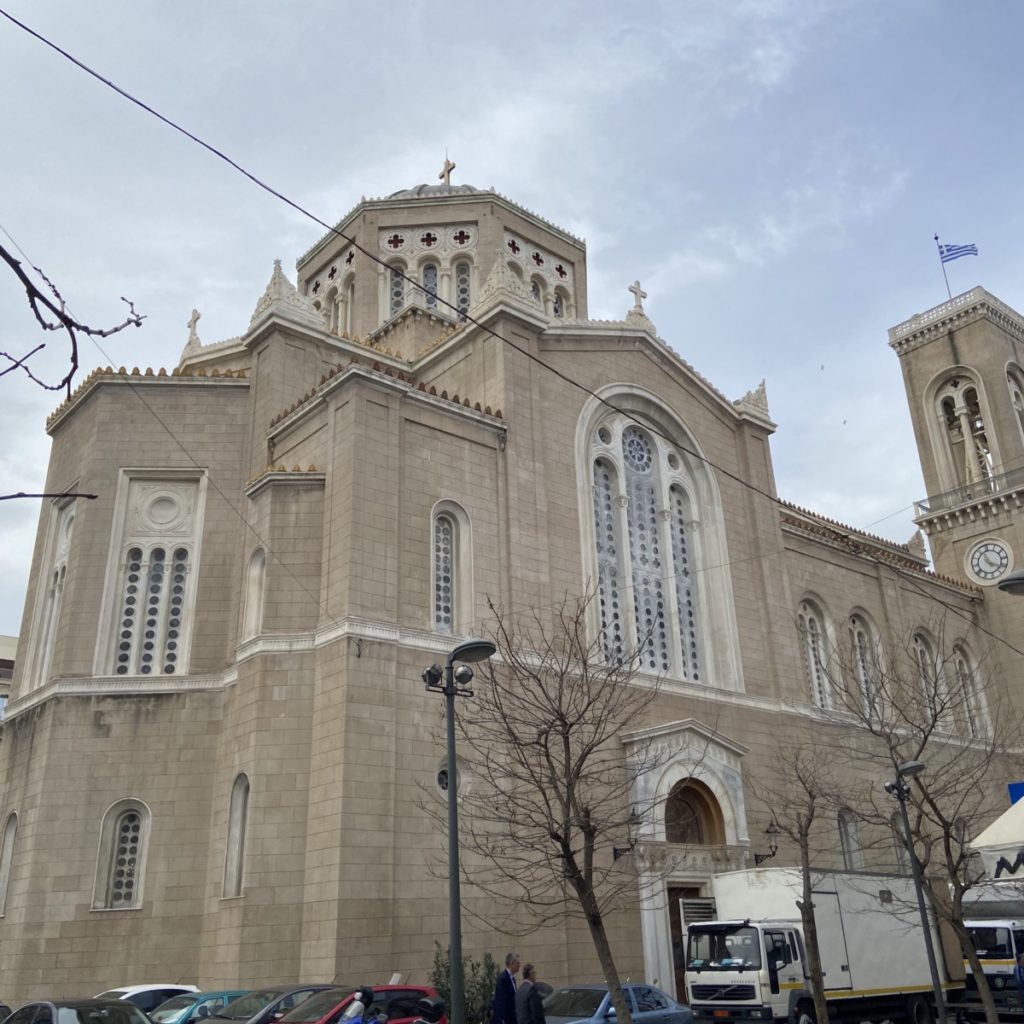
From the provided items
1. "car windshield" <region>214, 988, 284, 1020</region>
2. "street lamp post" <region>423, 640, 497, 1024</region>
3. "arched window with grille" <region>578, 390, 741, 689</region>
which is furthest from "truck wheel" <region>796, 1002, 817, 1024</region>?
"car windshield" <region>214, 988, 284, 1020</region>

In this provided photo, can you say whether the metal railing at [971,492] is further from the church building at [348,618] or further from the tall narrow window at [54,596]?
the tall narrow window at [54,596]

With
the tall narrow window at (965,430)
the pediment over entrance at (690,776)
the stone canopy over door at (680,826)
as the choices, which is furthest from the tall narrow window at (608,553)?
the tall narrow window at (965,430)

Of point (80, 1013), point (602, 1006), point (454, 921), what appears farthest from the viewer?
point (602, 1006)

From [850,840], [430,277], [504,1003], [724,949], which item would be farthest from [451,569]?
[430,277]

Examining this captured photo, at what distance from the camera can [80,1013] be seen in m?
10.7

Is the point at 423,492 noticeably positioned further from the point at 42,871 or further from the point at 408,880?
the point at 42,871

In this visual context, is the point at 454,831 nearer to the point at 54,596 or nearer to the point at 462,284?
the point at 54,596

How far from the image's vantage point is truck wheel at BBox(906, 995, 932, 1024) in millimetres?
19688

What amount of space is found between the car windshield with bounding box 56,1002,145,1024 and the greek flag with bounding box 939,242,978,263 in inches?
1585

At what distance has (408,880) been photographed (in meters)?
18.6

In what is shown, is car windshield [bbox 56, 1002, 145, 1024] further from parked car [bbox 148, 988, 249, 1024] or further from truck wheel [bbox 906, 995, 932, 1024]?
truck wheel [bbox 906, 995, 932, 1024]

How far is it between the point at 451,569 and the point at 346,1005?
35.1 ft

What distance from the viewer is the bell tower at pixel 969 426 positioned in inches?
1516

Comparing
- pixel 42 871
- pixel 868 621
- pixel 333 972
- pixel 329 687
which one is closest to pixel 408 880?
pixel 333 972
